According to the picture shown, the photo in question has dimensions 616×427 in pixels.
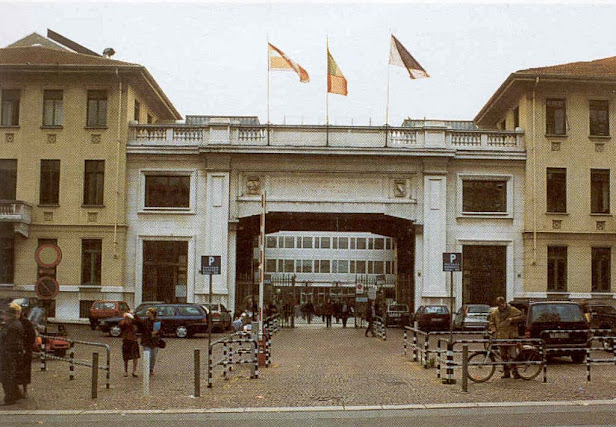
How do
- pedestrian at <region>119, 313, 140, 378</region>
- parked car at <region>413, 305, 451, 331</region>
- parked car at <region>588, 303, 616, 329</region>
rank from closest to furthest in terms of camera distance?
pedestrian at <region>119, 313, 140, 378</region>, parked car at <region>588, 303, 616, 329</region>, parked car at <region>413, 305, 451, 331</region>

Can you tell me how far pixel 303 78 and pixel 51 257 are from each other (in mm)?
26922

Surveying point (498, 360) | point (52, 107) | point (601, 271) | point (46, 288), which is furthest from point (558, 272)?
point (46, 288)

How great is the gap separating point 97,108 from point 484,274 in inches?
866

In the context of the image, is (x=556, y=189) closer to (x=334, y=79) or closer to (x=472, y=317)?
(x=472, y=317)

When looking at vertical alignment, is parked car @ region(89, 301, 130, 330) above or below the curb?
above

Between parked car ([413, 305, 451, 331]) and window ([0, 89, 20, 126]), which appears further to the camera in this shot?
window ([0, 89, 20, 126])

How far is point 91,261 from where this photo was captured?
4478 cm

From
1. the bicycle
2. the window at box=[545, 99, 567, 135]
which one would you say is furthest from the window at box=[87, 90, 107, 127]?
the bicycle

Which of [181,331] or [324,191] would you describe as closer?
[181,331]

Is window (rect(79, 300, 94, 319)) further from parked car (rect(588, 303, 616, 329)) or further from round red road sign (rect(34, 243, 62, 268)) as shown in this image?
round red road sign (rect(34, 243, 62, 268))

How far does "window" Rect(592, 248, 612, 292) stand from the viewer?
44938mm

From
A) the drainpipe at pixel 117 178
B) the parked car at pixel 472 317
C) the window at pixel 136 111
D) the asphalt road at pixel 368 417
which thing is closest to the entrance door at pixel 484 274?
the parked car at pixel 472 317

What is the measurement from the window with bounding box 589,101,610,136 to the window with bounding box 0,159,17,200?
30114 mm

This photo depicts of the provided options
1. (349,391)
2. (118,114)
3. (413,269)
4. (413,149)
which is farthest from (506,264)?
(349,391)
